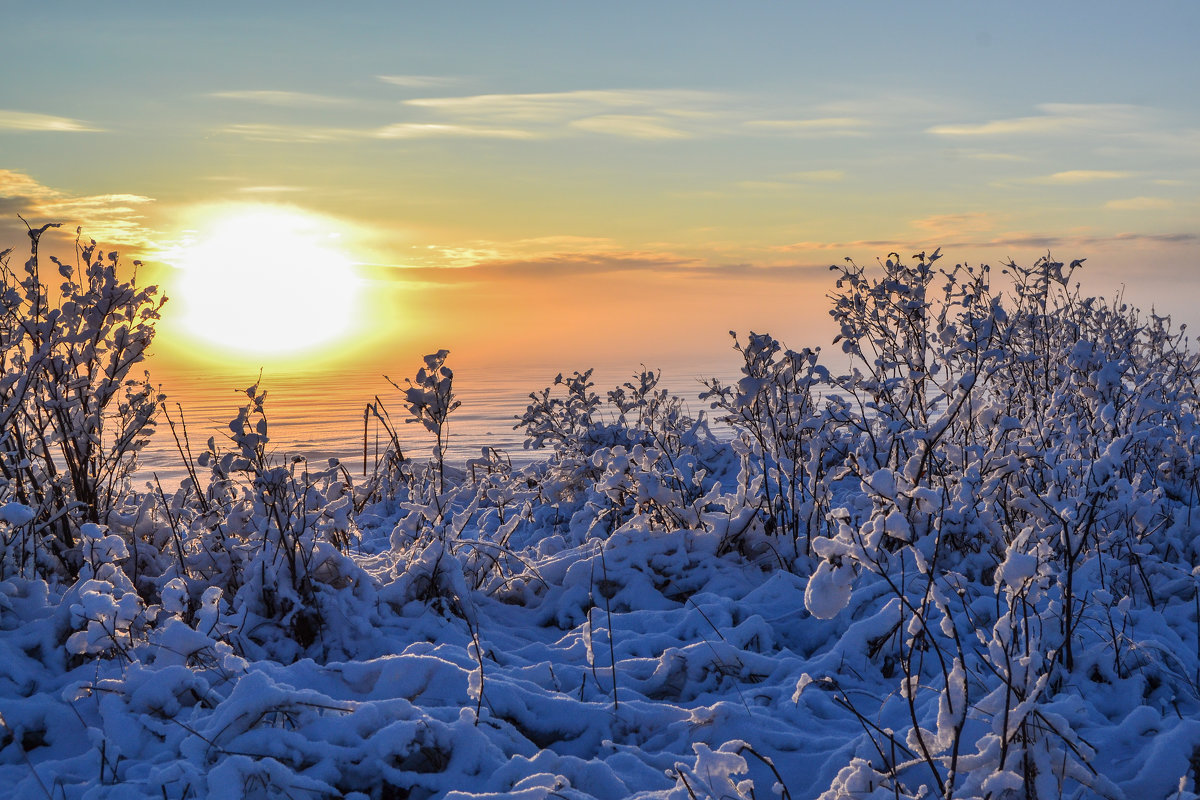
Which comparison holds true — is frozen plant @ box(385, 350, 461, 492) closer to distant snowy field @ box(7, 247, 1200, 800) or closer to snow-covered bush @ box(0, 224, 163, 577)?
distant snowy field @ box(7, 247, 1200, 800)

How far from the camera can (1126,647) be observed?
3.74m

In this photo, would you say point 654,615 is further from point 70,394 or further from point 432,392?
point 70,394

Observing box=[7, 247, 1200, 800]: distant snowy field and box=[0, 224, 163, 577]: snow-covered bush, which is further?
box=[0, 224, 163, 577]: snow-covered bush

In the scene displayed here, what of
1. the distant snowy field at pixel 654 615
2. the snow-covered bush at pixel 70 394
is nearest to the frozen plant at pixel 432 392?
the distant snowy field at pixel 654 615

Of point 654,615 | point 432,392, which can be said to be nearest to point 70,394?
point 432,392

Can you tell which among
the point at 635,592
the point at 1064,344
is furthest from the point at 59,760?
the point at 1064,344

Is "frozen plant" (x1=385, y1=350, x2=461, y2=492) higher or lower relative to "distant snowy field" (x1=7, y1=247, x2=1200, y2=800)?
higher

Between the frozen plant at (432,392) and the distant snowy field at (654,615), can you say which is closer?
the distant snowy field at (654,615)

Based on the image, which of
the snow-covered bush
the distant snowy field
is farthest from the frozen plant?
the snow-covered bush

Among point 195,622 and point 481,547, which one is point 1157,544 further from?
point 195,622

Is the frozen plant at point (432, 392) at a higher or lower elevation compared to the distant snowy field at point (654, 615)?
higher

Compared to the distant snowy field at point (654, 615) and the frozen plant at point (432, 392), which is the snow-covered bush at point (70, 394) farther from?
the frozen plant at point (432, 392)

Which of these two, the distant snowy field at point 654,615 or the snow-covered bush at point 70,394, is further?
the snow-covered bush at point 70,394

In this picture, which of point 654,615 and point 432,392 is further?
point 432,392
